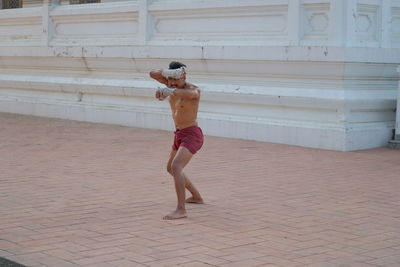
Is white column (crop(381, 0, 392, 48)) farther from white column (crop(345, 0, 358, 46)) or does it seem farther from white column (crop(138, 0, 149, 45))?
white column (crop(138, 0, 149, 45))

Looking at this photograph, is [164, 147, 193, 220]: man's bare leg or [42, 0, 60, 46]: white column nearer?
[164, 147, 193, 220]: man's bare leg

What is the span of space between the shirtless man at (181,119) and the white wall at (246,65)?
16.0 ft

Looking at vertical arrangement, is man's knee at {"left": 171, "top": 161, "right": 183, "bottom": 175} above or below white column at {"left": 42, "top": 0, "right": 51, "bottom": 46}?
below

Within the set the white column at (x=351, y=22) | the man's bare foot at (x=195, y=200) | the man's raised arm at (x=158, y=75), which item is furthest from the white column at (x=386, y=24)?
the man's raised arm at (x=158, y=75)

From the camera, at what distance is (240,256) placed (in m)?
5.48

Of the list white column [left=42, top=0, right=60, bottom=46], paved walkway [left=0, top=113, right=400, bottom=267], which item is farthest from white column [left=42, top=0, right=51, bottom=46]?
paved walkway [left=0, top=113, right=400, bottom=267]

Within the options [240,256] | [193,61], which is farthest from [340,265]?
[193,61]

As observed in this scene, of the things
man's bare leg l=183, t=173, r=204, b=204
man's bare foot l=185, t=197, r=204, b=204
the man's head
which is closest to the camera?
the man's head

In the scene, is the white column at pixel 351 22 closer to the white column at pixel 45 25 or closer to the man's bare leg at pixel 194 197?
the man's bare leg at pixel 194 197

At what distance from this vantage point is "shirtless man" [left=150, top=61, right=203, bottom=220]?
6652 millimetres

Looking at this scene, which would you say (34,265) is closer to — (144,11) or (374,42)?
(374,42)

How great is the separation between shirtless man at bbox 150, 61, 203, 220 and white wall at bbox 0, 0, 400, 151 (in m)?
4.86

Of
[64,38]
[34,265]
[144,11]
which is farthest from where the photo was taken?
[64,38]

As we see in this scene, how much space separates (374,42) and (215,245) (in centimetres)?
705
